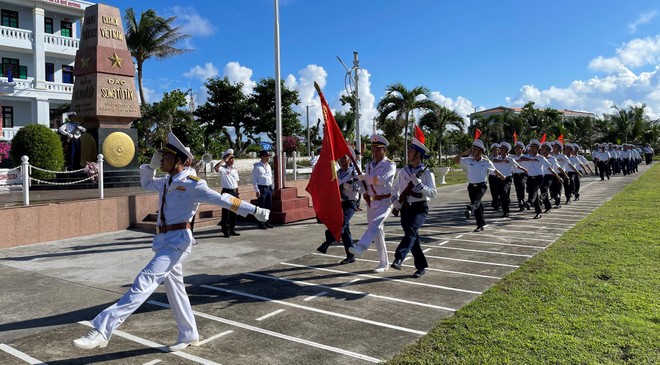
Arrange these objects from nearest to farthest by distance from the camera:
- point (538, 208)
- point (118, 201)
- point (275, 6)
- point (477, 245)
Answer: point (477, 245) < point (118, 201) < point (538, 208) < point (275, 6)

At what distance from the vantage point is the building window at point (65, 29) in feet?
116

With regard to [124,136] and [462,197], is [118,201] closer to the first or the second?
[124,136]

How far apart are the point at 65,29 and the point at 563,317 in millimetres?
40110

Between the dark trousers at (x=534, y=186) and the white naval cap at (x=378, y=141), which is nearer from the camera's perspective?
the white naval cap at (x=378, y=141)

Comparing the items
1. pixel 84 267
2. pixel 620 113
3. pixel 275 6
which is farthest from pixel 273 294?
pixel 620 113

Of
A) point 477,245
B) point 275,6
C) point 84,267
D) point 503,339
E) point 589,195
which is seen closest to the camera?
point 503,339

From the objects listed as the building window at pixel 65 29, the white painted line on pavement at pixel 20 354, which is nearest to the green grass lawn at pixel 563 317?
the white painted line on pavement at pixel 20 354

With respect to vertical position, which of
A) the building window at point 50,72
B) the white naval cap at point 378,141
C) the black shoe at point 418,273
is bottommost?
the black shoe at point 418,273

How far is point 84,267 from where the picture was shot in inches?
284

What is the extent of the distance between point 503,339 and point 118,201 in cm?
912

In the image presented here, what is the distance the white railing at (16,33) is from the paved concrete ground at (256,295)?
29.0 meters

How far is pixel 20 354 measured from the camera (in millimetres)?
3938

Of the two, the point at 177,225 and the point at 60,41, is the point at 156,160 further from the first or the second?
the point at 60,41

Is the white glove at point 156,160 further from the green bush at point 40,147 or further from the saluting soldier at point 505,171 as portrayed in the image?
the green bush at point 40,147
